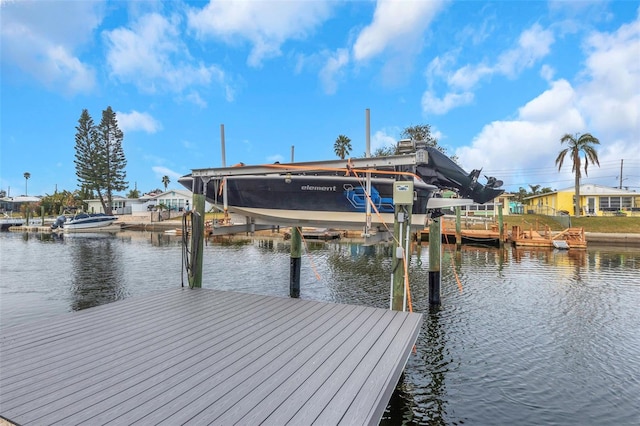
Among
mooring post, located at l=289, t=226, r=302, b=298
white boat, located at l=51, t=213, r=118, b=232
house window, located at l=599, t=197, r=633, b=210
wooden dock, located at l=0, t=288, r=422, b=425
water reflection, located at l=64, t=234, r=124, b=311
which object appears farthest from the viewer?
white boat, located at l=51, t=213, r=118, b=232

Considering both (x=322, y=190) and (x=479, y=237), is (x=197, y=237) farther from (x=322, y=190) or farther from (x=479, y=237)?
(x=479, y=237)

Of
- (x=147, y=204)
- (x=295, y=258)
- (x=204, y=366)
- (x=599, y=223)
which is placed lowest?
(x=204, y=366)

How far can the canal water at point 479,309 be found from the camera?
5.12 metres

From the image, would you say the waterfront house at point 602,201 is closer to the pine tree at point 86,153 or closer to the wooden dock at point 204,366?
the wooden dock at point 204,366

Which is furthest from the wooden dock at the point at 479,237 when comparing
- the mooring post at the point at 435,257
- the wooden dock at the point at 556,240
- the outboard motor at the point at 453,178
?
the outboard motor at the point at 453,178

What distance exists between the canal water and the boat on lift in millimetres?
3049

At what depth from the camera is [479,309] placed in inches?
384

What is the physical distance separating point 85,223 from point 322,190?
50.5 metres

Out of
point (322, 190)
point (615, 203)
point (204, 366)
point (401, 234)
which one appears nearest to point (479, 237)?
point (322, 190)

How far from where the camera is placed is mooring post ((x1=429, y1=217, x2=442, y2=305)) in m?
9.57

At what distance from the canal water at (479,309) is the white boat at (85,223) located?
1055 inches

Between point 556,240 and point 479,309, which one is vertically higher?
point 556,240

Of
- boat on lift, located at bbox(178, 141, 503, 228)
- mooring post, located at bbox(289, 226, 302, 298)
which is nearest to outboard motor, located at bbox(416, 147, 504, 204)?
boat on lift, located at bbox(178, 141, 503, 228)

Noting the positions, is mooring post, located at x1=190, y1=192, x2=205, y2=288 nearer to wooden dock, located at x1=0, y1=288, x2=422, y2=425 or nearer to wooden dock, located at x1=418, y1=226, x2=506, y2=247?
wooden dock, located at x1=0, y1=288, x2=422, y2=425
